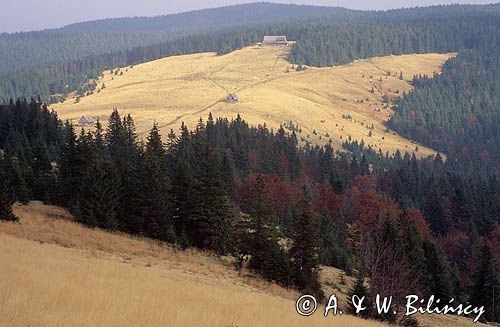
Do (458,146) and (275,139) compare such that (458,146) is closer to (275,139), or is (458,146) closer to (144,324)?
(275,139)

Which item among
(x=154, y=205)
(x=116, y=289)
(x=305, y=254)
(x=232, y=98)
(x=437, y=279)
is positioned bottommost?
(x=437, y=279)

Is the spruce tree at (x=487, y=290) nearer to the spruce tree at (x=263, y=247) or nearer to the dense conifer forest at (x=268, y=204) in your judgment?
the dense conifer forest at (x=268, y=204)

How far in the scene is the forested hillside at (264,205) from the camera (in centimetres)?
A: 3612

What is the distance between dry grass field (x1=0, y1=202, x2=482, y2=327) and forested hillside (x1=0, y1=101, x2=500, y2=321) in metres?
4.09

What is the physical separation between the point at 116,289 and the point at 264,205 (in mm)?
20638

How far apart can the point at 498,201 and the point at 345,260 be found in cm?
4655

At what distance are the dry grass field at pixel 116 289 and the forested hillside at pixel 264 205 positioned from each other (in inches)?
161

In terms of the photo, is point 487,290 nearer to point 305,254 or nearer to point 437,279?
point 437,279

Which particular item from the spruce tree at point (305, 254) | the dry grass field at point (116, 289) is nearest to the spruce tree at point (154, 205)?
the dry grass field at point (116, 289)

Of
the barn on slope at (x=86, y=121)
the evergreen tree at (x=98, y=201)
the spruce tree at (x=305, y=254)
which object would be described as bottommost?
the barn on slope at (x=86, y=121)

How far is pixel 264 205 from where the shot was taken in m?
36.8

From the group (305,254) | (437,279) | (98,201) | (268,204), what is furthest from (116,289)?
(437,279)

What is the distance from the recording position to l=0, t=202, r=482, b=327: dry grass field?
12.7m

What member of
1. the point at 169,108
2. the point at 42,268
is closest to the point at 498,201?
the point at 42,268
